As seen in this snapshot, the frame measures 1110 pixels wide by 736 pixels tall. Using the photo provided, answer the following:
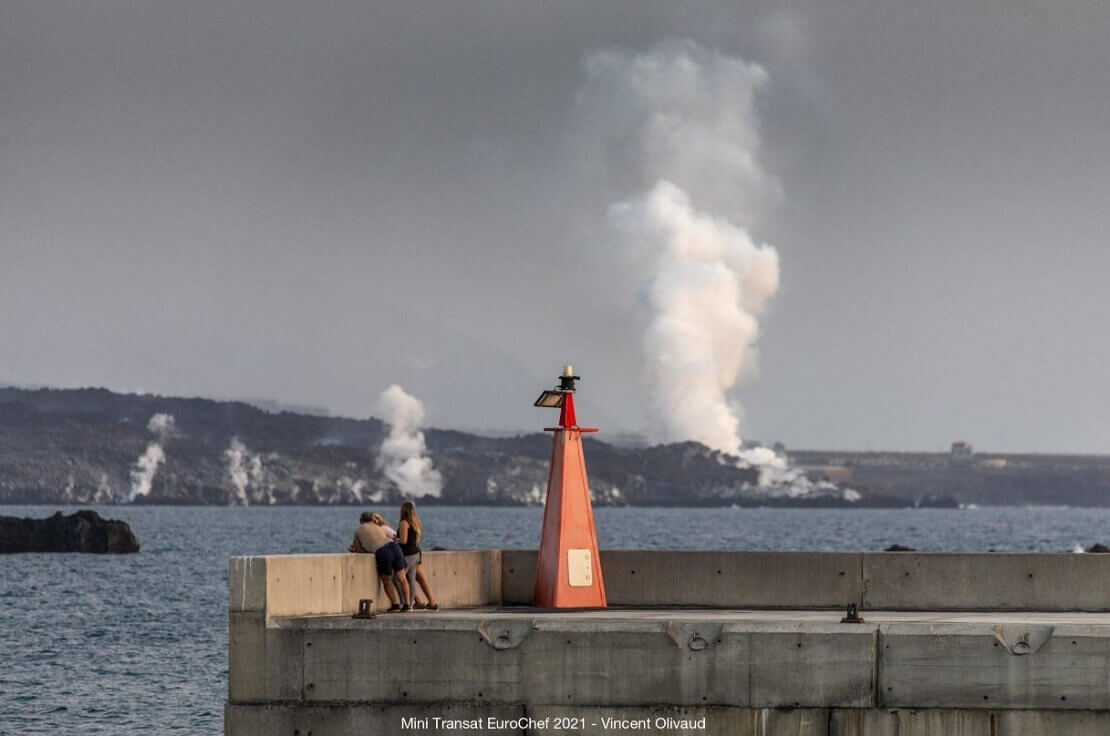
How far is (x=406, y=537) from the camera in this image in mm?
19469

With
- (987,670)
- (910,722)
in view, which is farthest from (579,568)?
(987,670)

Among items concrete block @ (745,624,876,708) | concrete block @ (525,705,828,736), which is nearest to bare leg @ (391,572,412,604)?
concrete block @ (525,705,828,736)

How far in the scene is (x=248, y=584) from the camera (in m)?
16.8

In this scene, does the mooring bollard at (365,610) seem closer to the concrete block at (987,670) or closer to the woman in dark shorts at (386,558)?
the woman in dark shorts at (386,558)

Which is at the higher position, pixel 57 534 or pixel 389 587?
pixel 389 587

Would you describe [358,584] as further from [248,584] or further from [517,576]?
[517,576]

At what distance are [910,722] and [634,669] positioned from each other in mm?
2314

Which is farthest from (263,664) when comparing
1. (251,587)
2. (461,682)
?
(461,682)

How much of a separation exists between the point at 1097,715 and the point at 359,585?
699 centimetres

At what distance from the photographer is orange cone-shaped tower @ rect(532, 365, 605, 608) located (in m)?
21.2

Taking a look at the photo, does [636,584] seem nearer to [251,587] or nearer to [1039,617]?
[1039,617]

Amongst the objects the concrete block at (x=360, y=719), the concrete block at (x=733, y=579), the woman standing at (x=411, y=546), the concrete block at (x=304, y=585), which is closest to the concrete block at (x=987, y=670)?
the concrete block at (x=360, y=719)

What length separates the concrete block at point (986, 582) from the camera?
68.5 ft

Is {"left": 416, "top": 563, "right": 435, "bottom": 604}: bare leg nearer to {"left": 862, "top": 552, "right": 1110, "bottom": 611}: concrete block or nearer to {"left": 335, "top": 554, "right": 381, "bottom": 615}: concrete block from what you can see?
{"left": 335, "top": 554, "right": 381, "bottom": 615}: concrete block
